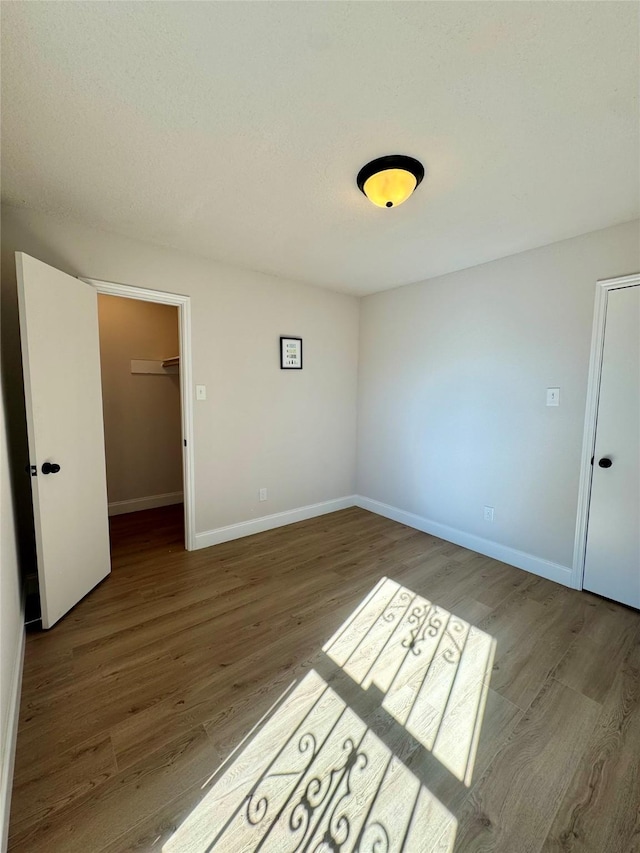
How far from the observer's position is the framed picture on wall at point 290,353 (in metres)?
3.47

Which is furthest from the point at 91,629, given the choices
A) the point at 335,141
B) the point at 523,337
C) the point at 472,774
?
the point at 523,337

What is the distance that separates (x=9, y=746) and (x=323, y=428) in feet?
10.2

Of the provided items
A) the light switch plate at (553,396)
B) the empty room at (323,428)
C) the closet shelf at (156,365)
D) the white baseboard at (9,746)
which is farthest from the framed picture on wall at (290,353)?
the white baseboard at (9,746)

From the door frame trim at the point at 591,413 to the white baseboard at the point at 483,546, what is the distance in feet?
0.36

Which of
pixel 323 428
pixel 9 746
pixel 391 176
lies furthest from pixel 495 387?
pixel 9 746

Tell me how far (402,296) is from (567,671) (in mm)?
3159

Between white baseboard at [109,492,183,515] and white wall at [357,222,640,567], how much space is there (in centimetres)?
259

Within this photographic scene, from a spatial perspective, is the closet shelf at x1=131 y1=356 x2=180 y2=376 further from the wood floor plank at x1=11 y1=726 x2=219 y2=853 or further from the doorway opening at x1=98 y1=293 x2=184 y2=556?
the wood floor plank at x1=11 y1=726 x2=219 y2=853

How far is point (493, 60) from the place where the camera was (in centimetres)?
115

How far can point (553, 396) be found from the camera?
2582 millimetres

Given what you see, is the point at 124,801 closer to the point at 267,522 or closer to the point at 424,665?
the point at 424,665

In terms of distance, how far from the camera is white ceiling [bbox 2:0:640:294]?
1.04 meters

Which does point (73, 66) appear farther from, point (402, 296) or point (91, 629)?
point (402, 296)

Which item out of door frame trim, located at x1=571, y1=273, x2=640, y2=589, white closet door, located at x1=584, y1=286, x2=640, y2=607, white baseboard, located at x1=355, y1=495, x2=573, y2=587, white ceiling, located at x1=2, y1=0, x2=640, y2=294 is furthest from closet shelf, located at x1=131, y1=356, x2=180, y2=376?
white closet door, located at x1=584, y1=286, x2=640, y2=607
